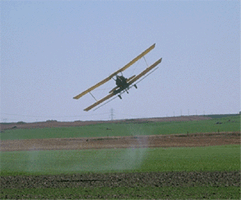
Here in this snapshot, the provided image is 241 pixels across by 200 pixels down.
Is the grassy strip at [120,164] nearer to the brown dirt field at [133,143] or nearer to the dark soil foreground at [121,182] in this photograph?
the dark soil foreground at [121,182]

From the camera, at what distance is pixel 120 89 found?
28.2 metres

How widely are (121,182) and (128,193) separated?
4113 mm

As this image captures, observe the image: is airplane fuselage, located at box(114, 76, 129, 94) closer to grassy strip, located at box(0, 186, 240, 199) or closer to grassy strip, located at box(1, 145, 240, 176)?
Result: grassy strip, located at box(0, 186, 240, 199)

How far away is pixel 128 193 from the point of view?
26516mm

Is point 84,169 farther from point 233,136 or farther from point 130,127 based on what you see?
point 130,127

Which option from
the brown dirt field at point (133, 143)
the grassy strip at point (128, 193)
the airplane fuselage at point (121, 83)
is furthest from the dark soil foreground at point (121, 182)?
the brown dirt field at point (133, 143)

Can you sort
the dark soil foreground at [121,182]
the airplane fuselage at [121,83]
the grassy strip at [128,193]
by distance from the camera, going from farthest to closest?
the airplane fuselage at [121,83], the dark soil foreground at [121,182], the grassy strip at [128,193]

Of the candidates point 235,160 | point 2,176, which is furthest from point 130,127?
point 2,176

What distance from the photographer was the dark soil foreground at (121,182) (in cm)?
2720

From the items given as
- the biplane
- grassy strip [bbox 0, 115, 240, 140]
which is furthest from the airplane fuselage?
grassy strip [bbox 0, 115, 240, 140]

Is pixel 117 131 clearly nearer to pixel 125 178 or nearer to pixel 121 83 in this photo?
pixel 125 178

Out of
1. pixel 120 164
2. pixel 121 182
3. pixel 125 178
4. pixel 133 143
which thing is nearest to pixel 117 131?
pixel 133 143

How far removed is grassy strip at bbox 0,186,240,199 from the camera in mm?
25578

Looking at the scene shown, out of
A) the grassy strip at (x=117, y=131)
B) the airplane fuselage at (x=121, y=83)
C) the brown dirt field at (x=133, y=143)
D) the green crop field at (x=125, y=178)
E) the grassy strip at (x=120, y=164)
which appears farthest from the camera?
the grassy strip at (x=117, y=131)
